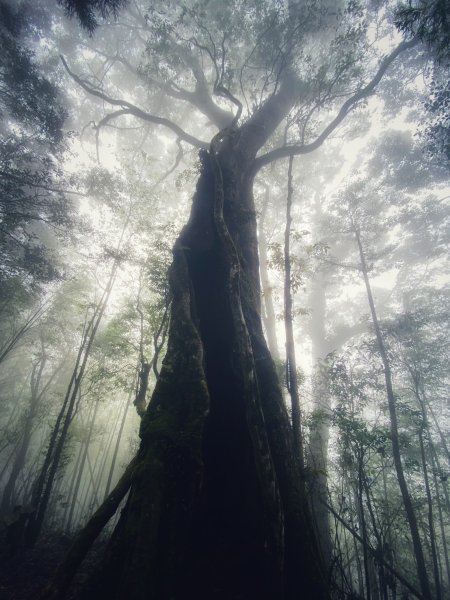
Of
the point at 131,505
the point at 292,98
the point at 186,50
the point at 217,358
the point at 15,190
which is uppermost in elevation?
the point at 186,50

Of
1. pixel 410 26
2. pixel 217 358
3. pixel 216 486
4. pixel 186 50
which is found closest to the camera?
pixel 216 486

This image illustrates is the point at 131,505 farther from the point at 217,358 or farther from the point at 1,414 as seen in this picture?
the point at 1,414

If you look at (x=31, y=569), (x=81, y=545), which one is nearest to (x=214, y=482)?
(x=81, y=545)

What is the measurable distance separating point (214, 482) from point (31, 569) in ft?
25.1

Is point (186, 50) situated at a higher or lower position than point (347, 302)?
lower

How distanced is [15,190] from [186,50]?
9118 millimetres

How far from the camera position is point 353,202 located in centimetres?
1436

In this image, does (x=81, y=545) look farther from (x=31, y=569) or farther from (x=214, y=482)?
(x=31, y=569)

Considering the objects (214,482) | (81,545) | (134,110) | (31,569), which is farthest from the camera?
(134,110)

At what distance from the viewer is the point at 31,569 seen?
7.08m

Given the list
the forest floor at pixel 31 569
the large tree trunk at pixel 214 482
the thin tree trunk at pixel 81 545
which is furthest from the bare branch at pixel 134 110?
the forest floor at pixel 31 569

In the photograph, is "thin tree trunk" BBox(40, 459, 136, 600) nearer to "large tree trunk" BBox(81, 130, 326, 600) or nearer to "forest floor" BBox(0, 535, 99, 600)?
"large tree trunk" BBox(81, 130, 326, 600)

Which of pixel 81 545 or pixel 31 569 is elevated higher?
pixel 81 545

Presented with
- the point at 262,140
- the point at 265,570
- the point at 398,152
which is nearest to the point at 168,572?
the point at 265,570
